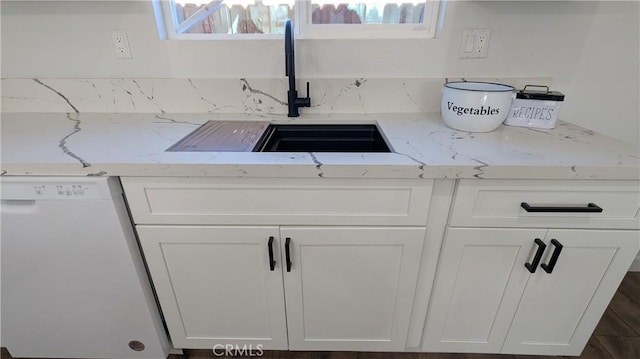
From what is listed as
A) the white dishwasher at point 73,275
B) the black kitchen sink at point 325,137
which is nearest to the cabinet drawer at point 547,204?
the black kitchen sink at point 325,137

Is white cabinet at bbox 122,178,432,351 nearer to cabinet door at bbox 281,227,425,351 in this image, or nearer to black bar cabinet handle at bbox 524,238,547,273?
cabinet door at bbox 281,227,425,351

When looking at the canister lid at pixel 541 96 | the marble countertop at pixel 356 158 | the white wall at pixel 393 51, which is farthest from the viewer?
the white wall at pixel 393 51

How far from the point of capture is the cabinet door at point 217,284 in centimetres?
85

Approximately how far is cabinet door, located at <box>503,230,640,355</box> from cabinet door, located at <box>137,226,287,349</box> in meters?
0.84

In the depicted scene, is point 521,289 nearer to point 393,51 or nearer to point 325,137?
point 325,137

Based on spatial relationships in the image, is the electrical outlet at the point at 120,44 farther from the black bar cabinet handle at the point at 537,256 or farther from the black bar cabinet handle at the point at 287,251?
the black bar cabinet handle at the point at 537,256

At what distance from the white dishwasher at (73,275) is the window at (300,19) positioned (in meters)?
0.78

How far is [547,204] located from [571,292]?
397 mm

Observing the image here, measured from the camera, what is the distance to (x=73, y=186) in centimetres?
75

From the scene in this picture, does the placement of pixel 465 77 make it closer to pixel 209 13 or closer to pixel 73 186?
pixel 209 13

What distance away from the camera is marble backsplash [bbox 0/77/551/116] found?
1.21 metres

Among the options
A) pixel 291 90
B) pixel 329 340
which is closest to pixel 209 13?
pixel 291 90

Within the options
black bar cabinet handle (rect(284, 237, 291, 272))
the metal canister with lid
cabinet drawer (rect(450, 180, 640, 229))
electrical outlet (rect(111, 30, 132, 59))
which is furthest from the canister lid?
electrical outlet (rect(111, 30, 132, 59))

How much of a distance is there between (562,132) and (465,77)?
16.2 inches
